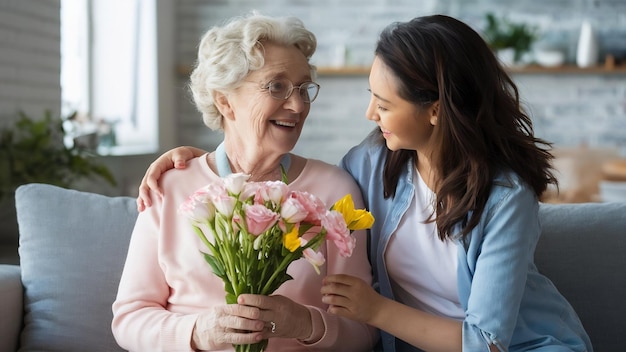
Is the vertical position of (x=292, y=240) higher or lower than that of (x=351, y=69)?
higher

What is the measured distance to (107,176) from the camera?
4.61 metres

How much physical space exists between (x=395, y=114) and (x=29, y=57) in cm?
321

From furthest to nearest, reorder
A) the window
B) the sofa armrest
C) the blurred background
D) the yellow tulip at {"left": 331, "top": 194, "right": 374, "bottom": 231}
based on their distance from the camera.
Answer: the blurred background → the window → the sofa armrest → the yellow tulip at {"left": 331, "top": 194, "right": 374, "bottom": 231}

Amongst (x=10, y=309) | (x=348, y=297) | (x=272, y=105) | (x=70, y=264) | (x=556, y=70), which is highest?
(x=272, y=105)

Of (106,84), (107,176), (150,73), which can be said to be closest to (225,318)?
(107,176)

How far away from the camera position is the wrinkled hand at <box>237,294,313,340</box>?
1.69m

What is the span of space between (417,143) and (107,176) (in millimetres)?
2929

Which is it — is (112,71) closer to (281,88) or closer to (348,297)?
(281,88)

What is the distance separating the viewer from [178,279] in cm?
210

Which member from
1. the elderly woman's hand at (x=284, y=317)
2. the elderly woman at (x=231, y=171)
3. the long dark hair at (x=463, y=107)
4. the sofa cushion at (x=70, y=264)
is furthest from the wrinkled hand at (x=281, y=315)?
the sofa cushion at (x=70, y=264)

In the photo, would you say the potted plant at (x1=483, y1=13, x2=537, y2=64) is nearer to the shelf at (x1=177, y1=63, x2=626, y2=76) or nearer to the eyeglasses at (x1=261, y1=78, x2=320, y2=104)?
the shelf at (x1=177, y1=63, x2=626, y2=76)

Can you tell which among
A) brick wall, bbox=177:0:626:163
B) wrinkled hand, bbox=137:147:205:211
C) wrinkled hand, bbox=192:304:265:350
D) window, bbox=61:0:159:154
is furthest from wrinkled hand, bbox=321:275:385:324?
brick wall, bbox=177:0:626:163

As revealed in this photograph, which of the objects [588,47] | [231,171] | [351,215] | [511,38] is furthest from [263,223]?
[588,47]

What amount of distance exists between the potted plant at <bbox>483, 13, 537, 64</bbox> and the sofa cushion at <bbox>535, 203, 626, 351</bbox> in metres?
5.21
